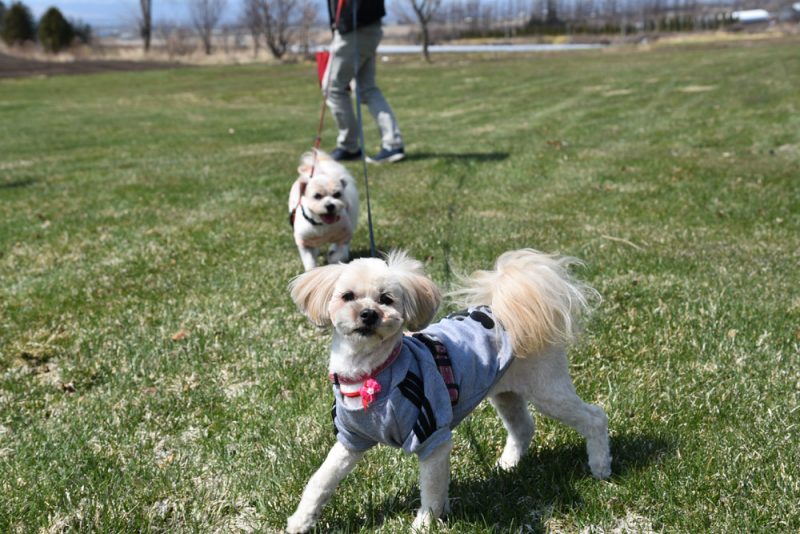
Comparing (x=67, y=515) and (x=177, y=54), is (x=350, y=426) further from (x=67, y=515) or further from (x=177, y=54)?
(x=177, y=54)

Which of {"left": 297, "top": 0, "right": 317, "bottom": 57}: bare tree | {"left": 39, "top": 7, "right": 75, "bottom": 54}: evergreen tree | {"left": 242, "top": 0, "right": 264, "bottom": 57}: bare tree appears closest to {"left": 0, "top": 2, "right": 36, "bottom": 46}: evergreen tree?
{"left": 39, "top": 7, "right": 75, "bottom": 54}: evergreen tree

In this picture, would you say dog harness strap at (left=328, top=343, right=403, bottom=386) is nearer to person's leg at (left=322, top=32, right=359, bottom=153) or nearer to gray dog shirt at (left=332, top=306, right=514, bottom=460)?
gray dog shirt at (left=332, top=306, right=514, bottom=460)

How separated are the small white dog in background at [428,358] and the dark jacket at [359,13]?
24.6 feet

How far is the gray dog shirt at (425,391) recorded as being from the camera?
2855mm

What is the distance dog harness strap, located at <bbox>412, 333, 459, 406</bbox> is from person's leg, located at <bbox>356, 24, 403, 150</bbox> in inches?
310

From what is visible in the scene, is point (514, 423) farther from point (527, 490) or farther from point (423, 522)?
point (423, 522)

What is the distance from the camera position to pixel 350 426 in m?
2.92

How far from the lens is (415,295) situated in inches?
117

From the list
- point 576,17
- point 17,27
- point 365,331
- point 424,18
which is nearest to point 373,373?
point 365,331

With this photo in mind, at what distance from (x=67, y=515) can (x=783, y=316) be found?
4619 millimetres

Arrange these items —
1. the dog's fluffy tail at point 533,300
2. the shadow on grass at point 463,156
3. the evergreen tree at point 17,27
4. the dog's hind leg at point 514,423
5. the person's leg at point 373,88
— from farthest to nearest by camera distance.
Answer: the evergreen tree at point 17,27 → the shadow on grass at point 463,156 → the person's leg at point 373,88 → the dog's hind leg at point 514,423 → the dog's fluffy tail at point 533,300

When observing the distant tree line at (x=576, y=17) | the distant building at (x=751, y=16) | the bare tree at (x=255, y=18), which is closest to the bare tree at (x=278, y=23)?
the bare tree at (x=255, y=18)

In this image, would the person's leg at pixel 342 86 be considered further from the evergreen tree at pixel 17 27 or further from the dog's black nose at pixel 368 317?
the evergreen tree at pixel 17 27

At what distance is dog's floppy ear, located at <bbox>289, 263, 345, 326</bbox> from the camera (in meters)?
2.95
